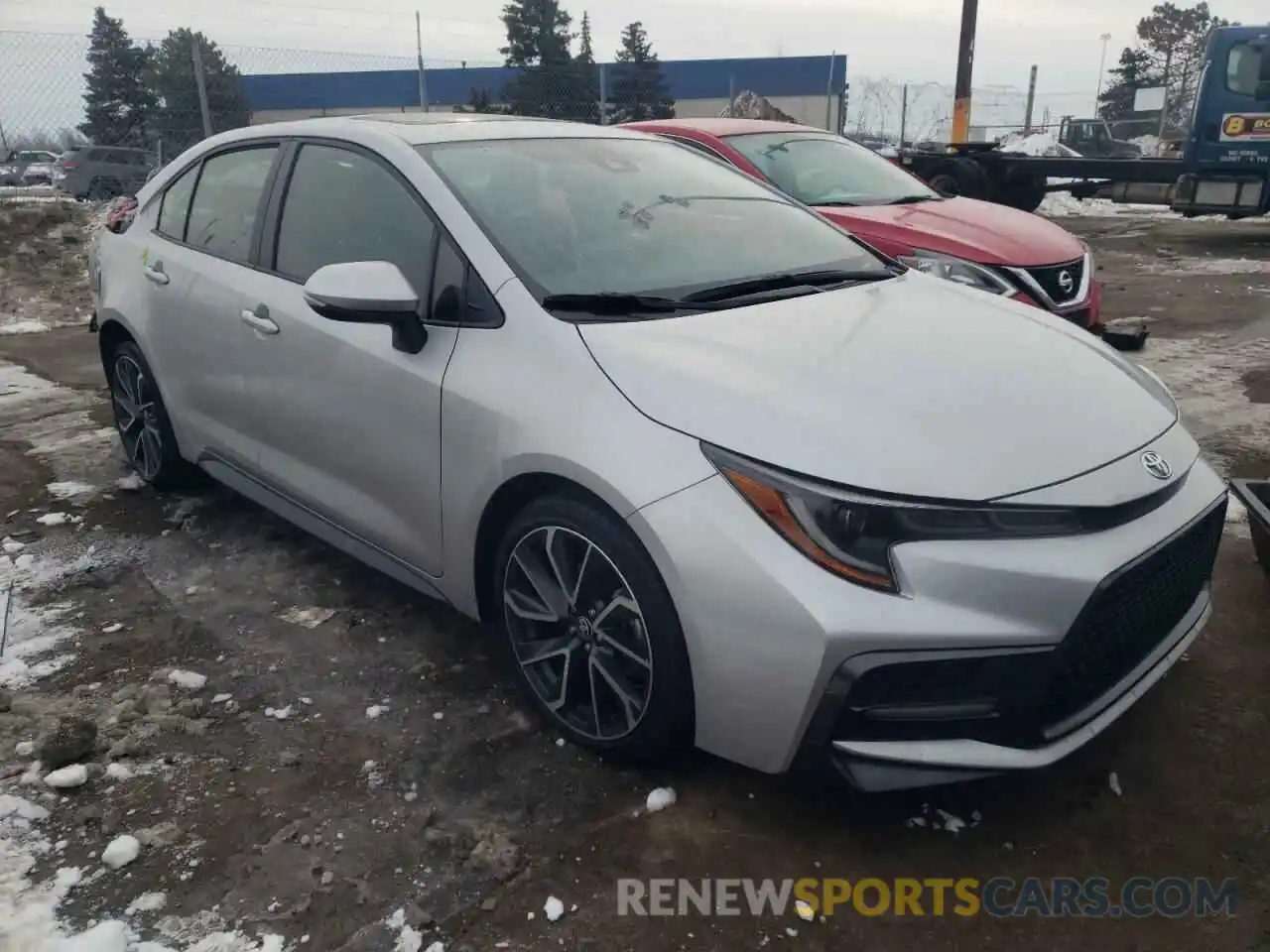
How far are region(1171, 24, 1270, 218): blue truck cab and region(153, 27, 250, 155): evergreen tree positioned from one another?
39.4ft

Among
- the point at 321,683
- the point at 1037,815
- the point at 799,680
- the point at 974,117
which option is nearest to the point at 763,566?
the point at 799,680

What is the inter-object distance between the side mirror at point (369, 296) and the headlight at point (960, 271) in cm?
338

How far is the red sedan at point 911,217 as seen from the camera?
5461mm

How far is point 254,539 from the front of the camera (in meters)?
4.07

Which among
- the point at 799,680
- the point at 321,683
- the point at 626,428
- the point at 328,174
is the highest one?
the point at 328,174

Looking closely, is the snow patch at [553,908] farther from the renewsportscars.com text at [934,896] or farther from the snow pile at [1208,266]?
the snow pile at [1208,266]

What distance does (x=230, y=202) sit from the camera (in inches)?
148

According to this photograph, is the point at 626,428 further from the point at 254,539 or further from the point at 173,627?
the point at 254,539

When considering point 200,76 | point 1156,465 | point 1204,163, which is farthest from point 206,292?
point 1204,163

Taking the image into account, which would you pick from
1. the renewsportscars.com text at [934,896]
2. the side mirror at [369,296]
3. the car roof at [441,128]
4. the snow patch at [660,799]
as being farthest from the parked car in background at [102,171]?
the renewsportscars.com text at [934,896]

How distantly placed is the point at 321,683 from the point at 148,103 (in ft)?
53.6

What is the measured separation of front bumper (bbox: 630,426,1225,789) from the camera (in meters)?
2.01

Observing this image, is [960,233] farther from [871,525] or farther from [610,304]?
[871,525]

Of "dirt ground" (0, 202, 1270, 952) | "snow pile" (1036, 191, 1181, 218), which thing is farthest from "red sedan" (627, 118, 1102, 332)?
"snow pile" (1036, 191, 1181, 218)
